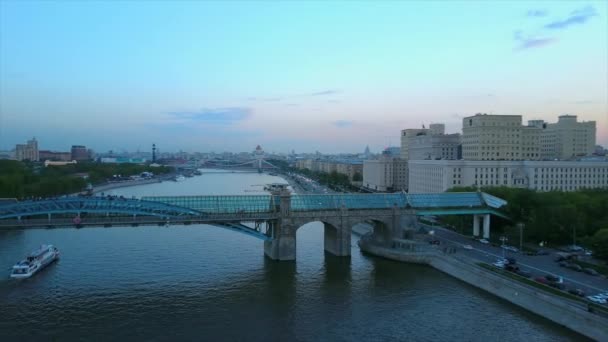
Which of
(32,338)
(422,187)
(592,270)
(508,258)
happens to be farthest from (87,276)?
(422,187)

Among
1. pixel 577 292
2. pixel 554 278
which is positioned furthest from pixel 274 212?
pixel 577 292

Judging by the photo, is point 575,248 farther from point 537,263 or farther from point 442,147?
point 442,147

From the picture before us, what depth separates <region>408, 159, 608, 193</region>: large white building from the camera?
6844 centimetres

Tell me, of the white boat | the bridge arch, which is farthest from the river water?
the bridge arch

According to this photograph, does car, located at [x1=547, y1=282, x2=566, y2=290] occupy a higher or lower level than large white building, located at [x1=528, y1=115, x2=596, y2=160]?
lower

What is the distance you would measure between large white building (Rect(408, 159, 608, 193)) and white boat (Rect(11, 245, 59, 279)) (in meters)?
50.8

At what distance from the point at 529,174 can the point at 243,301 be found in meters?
51.6

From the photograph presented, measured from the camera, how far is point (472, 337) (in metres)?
26.1

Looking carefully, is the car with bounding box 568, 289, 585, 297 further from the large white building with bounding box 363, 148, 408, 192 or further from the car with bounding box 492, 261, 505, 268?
the large white building with bounding box 363, 148, 408, 192

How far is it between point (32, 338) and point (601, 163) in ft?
238

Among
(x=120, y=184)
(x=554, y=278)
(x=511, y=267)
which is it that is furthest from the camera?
(x=120, y=184)

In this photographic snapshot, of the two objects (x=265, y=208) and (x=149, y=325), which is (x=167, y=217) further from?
(x=149, y=325)

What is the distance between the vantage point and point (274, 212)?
4194cm

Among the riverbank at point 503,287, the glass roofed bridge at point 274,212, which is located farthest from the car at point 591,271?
the glass roofed bridge at point 274,212
